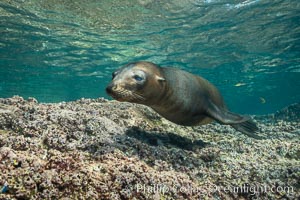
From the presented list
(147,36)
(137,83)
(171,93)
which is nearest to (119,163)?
(137,83)

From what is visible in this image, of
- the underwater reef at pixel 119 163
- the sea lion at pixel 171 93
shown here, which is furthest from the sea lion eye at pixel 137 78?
the underwater reef at pixel 119 163

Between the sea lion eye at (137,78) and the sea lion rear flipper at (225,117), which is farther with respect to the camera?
the sea lion rear flipper at (225,117)

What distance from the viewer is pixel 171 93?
465 cm

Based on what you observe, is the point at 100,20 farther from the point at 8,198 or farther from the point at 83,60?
the point at 8,198

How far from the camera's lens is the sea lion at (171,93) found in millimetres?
3760

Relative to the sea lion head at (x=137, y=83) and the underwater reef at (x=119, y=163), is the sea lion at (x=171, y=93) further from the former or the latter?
the underwater reef at (x=119, y=163)

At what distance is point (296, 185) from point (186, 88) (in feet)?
7.94

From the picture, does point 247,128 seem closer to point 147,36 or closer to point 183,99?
point 183,99

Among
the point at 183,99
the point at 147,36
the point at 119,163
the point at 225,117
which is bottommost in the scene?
the point at 119,163

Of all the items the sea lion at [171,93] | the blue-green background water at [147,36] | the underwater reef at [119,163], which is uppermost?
the blue-green background water at [147,36]

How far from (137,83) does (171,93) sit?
1.00 meters

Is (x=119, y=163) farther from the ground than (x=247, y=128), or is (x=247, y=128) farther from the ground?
(x=247, y=128)

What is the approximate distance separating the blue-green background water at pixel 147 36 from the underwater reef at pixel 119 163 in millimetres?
12088

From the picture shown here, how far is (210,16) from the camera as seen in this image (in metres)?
17.4
